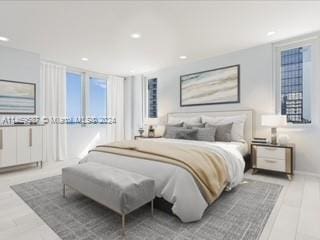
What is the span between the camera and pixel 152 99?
237 inches

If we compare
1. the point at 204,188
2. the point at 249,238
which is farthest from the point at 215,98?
the point at 249,238

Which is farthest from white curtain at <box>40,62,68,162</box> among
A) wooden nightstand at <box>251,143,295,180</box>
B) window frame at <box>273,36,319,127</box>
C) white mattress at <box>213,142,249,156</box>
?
window frame at <box>273,36,319,127</box>

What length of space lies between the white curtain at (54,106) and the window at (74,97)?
354mm

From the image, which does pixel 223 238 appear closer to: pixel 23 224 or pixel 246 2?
pixel 23 224

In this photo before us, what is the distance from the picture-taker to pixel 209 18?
2.74 meters

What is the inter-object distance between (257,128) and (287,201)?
5.90 ft

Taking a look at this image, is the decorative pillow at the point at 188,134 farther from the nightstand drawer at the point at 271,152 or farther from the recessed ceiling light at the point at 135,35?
the recessed ceiling light at the point at 135,35

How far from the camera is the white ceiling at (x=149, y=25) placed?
97.3 inches

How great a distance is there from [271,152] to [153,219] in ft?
8.22

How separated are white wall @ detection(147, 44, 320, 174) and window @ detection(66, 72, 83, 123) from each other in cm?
302

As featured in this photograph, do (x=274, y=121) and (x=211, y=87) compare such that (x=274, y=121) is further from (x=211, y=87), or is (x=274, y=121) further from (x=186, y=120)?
(x=186, y=120)

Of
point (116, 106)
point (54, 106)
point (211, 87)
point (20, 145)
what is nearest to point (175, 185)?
point (211, 87)

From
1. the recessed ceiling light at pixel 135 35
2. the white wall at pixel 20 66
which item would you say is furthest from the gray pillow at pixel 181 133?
the white wall at pixel 20 66

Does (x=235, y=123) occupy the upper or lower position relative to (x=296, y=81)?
lower
